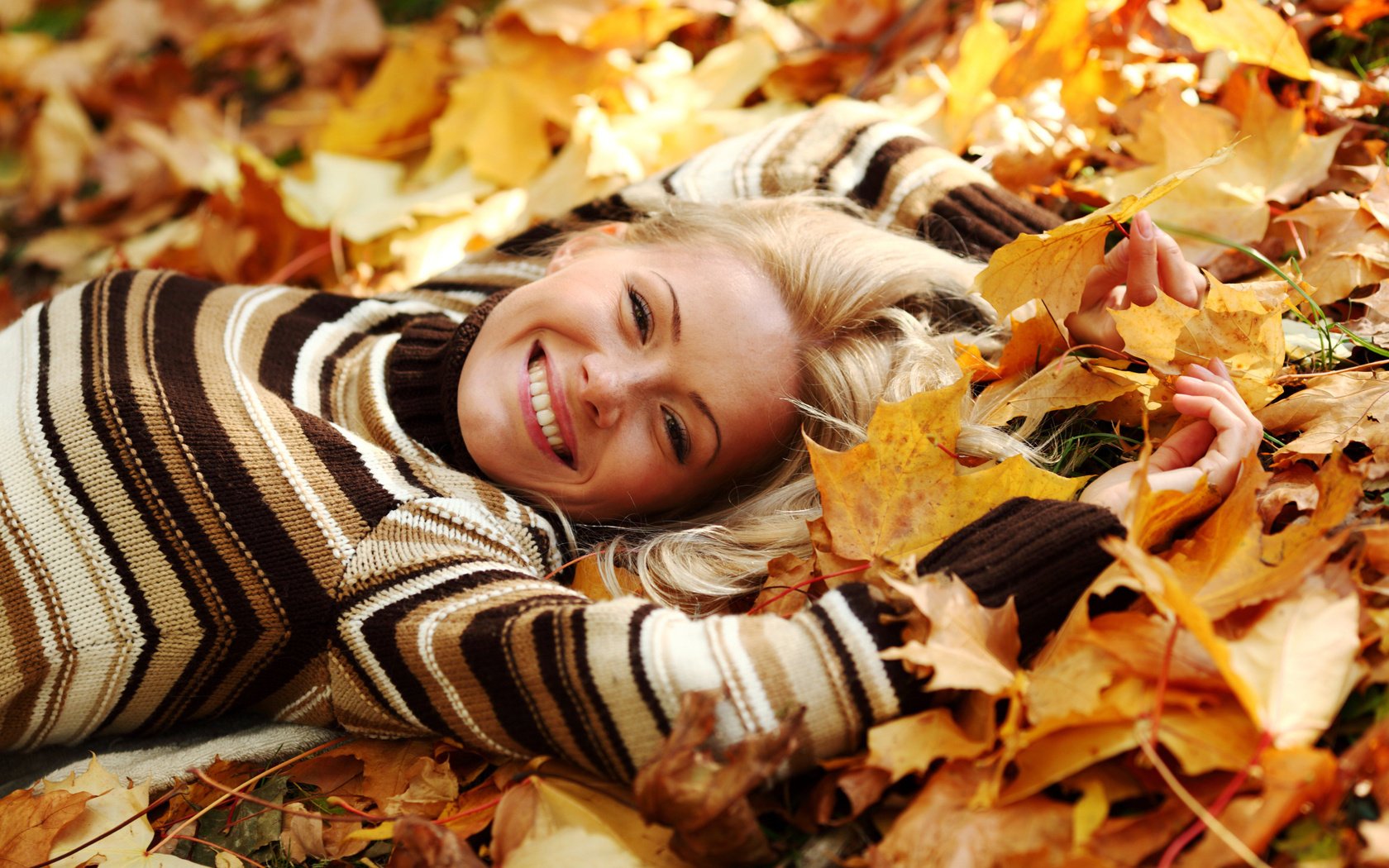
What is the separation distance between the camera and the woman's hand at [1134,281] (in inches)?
64.6

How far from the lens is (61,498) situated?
Result: 1580 millimetres

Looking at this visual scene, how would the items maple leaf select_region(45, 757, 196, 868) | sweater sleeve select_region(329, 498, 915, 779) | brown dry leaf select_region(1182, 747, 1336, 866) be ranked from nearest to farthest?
brown dry leaf select_region(1182, 747, 1336, 866) < sweater sleeve select_region(329, 498, 915, 779) < maple leaf select_region(45, 757, 196, 868)

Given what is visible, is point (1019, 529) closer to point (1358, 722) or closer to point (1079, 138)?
point (1358, 722)

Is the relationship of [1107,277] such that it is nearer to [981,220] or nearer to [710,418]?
[981,220]

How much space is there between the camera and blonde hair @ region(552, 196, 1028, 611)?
1.76 metres

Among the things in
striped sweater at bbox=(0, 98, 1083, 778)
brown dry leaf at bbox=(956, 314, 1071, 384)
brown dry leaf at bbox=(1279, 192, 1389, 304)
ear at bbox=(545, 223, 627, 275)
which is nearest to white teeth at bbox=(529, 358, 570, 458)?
striped sweater at bbox=(0, 98, 1083, 778)

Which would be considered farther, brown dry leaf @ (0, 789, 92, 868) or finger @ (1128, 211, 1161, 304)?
finger @ (1128, 211, 1161, 304)

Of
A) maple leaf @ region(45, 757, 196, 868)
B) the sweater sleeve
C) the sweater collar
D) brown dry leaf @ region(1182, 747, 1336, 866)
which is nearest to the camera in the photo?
brown dry leaf @ region(1182, 747, 1336, 866)

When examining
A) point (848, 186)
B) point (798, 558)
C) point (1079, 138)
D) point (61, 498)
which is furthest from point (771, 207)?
point (61, 498)

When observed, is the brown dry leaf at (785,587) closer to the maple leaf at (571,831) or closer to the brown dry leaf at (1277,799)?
the maple leaf at (571,831)

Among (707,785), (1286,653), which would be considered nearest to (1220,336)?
(1286,653)

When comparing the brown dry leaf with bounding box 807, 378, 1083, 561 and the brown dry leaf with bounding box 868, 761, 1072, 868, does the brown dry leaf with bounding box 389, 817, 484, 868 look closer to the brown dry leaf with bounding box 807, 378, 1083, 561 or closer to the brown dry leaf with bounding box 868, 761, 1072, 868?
the brown dry leaf with bounding box 868, 761, 1072, 868

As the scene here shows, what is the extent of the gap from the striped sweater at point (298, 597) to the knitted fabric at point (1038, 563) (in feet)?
0.47

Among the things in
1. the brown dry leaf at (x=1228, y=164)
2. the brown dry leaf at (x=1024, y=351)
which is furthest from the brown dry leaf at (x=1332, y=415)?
the brown dry leaf at (x=1228, y=164)
